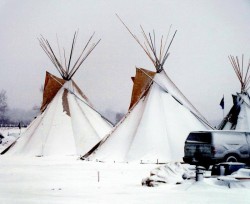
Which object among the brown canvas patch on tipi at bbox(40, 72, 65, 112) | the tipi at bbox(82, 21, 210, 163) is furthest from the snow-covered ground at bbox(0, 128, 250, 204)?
the brown canvas patch on tipi at bbox(40, 72, 65, 112)

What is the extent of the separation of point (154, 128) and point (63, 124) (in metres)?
6.24

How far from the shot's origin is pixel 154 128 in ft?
63.3

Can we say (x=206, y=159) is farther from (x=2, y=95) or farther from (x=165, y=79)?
(x=2, y=95)

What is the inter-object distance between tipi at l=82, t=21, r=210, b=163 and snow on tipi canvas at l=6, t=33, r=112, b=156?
330 centimetres

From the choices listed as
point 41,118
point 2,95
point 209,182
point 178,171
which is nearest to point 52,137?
point 41,118

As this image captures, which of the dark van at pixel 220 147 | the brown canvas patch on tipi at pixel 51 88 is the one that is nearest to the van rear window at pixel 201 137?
the dark van at pixel 220 147

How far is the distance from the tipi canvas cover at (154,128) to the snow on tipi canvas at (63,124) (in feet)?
11.2

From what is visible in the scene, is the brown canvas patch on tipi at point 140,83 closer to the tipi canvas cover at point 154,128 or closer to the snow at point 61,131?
the tipi canvas cover at point 154,128

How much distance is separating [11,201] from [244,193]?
481cm

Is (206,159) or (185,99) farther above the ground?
(185,99)

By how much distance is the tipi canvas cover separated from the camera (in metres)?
18.3

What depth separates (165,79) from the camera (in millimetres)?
21781

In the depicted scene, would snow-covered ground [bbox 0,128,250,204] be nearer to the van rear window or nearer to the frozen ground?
the frozen ground

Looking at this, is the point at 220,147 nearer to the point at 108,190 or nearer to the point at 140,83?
the point at 108,190
